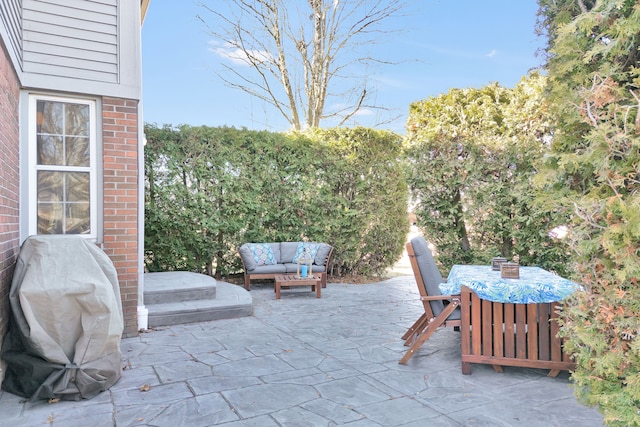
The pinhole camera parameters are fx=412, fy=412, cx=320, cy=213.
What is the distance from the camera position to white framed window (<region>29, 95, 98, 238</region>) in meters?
4.10

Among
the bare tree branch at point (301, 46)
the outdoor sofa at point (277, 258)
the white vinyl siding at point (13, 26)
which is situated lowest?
the outdoor sofa at point (277, 258)

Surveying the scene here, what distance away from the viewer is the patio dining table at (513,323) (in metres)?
3.35

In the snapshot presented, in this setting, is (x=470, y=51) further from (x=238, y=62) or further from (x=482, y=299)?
(x=482, y=299)

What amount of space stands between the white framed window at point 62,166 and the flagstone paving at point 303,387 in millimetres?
1449

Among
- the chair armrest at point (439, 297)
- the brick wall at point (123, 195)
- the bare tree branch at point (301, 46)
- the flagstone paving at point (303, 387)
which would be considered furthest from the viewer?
the bare tree branch at point (301, 46)

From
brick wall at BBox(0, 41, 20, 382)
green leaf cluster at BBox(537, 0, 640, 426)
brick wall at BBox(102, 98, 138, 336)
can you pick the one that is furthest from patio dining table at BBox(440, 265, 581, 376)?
brick wall at BBox(0, 41, 20, 382)

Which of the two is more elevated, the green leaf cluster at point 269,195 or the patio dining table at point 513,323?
the green leaf cluster at point 269,195

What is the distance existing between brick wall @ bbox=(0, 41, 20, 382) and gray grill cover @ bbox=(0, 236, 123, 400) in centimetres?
17

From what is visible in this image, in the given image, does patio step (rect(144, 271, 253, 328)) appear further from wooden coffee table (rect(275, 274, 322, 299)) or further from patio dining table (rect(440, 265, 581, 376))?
patio dining table (rect(440, 265, 581, 376))

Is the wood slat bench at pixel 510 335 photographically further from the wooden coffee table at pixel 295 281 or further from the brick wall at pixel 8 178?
the brick wall at pixel 8 178

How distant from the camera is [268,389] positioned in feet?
10.2

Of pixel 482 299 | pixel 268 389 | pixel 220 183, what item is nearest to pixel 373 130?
pixel 220 183

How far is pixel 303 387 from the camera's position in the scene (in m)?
3.15

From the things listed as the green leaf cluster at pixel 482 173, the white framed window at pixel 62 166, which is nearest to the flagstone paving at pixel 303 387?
the white framed window at pixel 62 166
